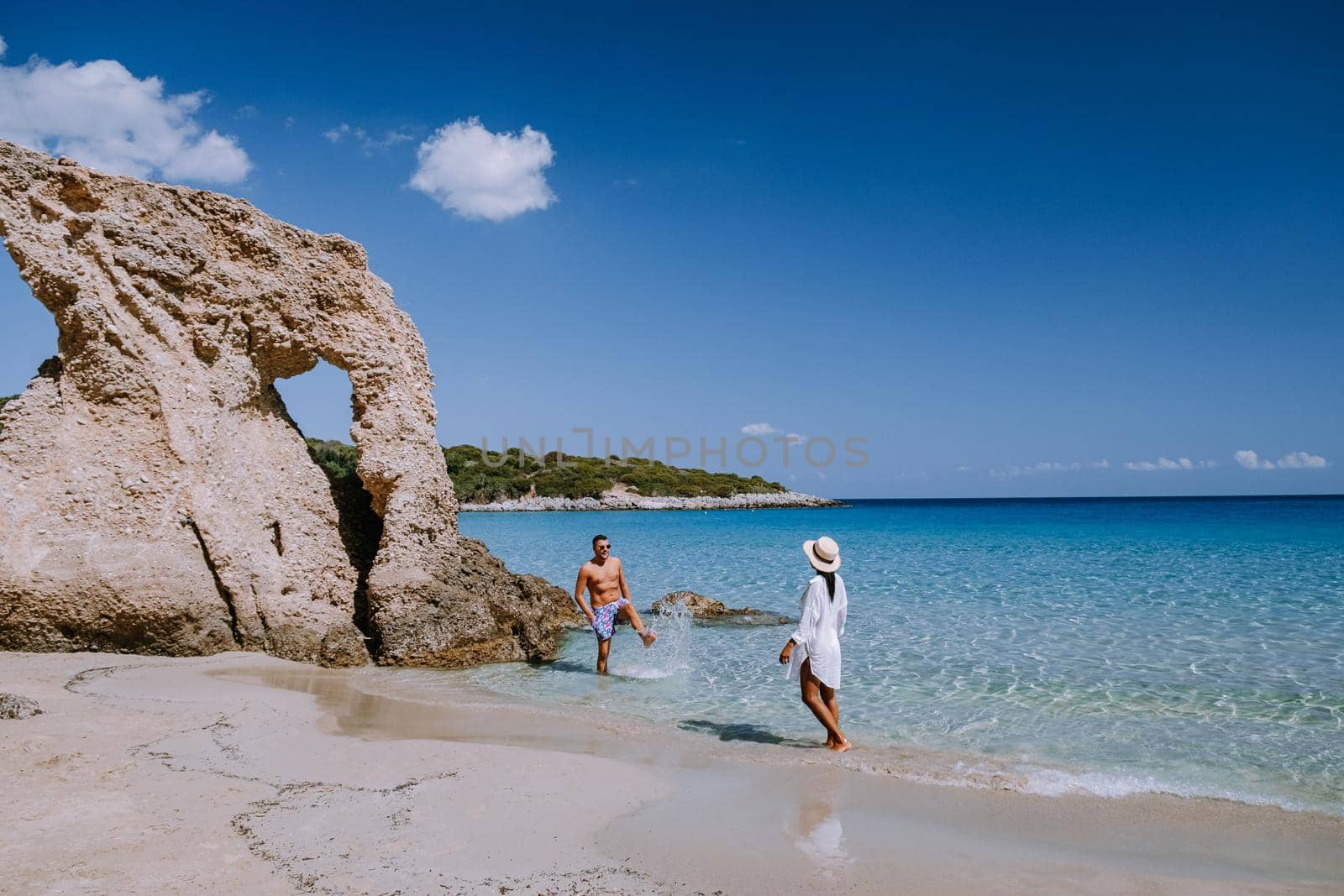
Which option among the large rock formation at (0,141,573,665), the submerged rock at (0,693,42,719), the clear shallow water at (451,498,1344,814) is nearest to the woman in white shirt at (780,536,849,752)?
the clear shallow water at (451,498,1344,814)

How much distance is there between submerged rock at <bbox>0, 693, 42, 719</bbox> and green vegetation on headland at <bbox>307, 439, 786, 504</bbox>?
54.0 m

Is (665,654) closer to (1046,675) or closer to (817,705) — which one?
(817,705)

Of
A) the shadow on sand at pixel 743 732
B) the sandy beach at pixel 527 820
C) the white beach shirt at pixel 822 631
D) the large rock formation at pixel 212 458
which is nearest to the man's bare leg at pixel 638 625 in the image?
the large rock formation at pixel 212 458

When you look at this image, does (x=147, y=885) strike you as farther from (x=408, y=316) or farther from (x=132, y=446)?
(x=408, y=316)

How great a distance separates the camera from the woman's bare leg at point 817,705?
6191 millimetres

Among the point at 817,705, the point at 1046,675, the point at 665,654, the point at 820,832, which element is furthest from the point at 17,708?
the point at 1046,675

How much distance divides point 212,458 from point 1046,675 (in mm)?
9805

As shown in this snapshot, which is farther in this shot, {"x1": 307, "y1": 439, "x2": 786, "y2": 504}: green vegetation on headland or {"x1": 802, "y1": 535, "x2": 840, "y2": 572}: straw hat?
{"x1": 307, "y1": 439, "x2": 786, "y2": 504}: green vegetation on headland

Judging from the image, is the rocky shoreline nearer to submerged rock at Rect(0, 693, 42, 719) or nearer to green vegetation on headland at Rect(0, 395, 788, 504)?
green vegetation on headland at Rect(0, 395, 788, 504)

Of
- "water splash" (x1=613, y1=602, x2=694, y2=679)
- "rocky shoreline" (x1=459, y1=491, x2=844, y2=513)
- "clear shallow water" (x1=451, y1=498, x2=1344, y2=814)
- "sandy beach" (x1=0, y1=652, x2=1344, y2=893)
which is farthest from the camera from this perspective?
"rocky shoreline" (x1=459, y1=491, x2=844, y2=513)

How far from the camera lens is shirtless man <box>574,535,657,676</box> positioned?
9273mm

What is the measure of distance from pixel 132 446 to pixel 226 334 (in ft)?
5.39

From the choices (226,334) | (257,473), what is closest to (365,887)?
(257,473)

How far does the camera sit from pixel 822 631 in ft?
20.2
